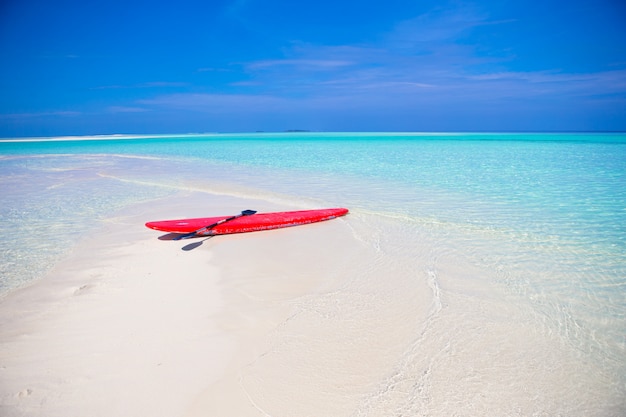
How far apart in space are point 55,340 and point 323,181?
8198mm

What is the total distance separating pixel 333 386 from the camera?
6.79ft

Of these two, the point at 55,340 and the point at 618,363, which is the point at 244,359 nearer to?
the point at 55,340

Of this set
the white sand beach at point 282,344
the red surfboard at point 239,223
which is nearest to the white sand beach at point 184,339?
the white sand beach at point 282,344

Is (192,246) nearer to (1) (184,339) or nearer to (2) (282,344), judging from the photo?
(1) (184,339)

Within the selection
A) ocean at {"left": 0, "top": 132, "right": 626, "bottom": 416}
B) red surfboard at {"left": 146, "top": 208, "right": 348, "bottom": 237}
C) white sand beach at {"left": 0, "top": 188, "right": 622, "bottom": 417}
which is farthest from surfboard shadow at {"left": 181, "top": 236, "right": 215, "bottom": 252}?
ocean at {"left": 0, "top": 132, "right": 626, "bottom": 416}

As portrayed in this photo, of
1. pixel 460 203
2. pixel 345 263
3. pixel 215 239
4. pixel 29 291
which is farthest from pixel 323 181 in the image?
pixel 29 291

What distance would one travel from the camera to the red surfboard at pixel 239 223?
5.07 metres

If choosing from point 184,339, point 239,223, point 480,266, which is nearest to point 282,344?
point 184,339

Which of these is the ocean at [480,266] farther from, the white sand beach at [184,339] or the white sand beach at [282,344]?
the white sand beach at [184,339]

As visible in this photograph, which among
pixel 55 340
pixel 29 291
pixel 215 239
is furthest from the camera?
pixel 215 239

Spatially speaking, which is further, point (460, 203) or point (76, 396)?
point (460, 203)

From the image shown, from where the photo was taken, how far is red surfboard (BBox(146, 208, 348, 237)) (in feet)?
16.6

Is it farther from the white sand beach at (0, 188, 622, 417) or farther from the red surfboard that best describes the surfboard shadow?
the white sand beach at (0, 188, 622, 417)

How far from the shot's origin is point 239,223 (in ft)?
17.4
